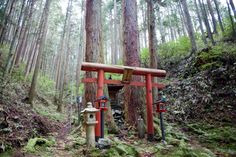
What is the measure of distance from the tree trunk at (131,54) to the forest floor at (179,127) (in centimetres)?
57

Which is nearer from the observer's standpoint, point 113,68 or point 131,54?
point 113,68

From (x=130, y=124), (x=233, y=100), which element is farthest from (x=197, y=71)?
(x=130, y=124)

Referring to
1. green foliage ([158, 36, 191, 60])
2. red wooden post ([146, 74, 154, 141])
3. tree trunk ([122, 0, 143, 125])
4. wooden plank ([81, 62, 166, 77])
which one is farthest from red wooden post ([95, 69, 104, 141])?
green foliage ([158, 36, 191, 60])

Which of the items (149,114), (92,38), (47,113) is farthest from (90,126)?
(47,113)

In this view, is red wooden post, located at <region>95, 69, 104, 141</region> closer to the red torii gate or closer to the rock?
the red torii gate

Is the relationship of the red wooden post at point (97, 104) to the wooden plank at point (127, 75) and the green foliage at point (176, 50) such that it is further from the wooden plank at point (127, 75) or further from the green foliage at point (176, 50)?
the green foliage at point (176, 50)

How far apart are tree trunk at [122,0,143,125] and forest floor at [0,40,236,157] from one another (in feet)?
1.88

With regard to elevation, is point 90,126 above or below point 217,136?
above

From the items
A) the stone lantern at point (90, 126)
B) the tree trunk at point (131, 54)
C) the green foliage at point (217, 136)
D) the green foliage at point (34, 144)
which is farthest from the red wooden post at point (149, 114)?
the green foliage at point (34, 144)

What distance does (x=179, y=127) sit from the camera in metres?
5.89

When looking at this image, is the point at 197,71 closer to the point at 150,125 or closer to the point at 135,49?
the point at 135,49

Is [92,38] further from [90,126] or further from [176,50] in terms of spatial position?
[176,50]

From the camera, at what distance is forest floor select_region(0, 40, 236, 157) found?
3.46 m

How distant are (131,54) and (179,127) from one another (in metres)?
2.98
